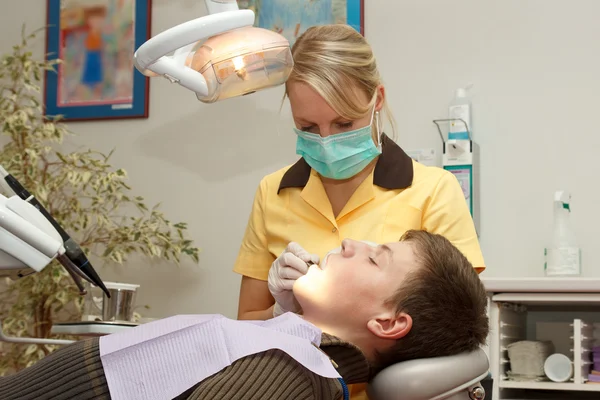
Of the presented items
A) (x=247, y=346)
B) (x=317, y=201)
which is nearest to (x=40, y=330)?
(x=317, y=201)

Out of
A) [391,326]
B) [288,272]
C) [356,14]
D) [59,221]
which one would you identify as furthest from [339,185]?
[59,221]

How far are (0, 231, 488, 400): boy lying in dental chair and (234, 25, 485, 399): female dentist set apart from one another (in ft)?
0.57

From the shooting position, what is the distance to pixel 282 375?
1.17 meters

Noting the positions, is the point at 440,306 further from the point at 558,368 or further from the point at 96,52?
the point at 96,52

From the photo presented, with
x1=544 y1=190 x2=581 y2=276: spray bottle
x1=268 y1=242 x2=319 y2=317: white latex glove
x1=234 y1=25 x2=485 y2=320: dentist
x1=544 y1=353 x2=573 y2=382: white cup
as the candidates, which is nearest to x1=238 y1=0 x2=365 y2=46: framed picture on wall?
x1=544 y1=190 x2=581 y2=276: spray bottle

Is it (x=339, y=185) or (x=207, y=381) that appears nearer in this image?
(x=207, y=381)

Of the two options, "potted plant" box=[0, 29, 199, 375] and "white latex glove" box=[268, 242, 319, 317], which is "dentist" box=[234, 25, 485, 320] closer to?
"white latex glove" box=[268, 242, 319, 317]

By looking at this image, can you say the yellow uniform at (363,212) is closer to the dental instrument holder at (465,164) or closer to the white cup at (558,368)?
the white cup at (558,368)

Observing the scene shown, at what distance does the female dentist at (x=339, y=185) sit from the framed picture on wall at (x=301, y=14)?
118 cm

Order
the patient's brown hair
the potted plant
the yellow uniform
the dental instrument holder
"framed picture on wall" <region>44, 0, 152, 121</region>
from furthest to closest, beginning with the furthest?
"framed picture on wall" <region>44, 0, 152, 121</region> < the potted plant < the dental instrument holder < the yellow uniform < the patient's brown hair

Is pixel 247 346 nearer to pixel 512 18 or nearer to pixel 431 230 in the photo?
pixel 431 230

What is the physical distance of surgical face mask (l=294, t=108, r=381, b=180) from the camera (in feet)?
5.83

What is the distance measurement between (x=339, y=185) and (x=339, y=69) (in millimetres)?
322

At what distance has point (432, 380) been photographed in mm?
1230
